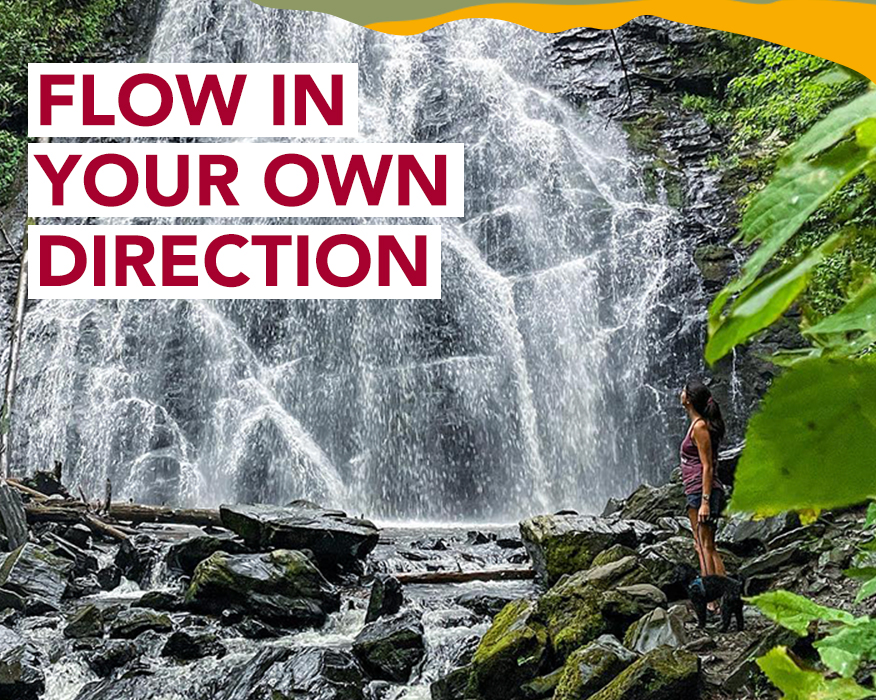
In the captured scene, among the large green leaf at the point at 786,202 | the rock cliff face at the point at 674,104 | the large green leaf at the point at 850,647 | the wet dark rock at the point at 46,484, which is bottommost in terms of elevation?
the wet dark rock at the point at 46,484

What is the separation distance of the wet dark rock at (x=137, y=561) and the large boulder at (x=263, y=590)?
1.09 meters

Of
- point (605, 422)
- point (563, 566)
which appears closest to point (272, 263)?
point (605, 422)

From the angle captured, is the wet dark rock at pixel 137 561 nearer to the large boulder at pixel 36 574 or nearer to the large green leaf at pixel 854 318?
the large boulder at pixel 36 574

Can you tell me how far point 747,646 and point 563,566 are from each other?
1.89m

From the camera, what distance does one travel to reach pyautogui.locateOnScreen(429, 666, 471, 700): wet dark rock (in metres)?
3.94

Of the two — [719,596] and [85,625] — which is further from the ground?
[719,596]

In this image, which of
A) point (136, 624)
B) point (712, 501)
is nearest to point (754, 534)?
point (712, 501)

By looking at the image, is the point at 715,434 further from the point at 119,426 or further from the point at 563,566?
the point at 119,426

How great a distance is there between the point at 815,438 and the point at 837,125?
2.7 inches

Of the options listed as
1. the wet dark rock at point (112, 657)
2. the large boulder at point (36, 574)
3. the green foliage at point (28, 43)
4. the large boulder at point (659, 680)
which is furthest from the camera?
the green foliage at point (28, 43)

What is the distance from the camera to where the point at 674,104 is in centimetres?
1495

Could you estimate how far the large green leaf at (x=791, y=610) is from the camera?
0.35 metres

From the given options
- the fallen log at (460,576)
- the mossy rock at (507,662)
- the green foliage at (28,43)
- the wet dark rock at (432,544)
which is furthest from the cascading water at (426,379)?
the mossy rock at (507,662)

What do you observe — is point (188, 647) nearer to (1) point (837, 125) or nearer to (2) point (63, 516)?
(2) point (63, 516)
